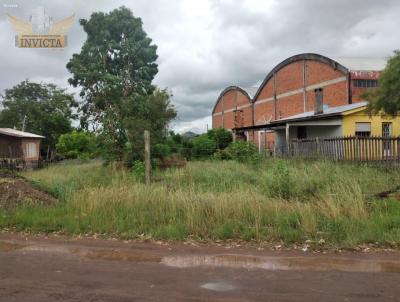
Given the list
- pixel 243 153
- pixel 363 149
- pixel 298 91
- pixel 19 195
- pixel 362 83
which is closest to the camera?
pixel 19 195

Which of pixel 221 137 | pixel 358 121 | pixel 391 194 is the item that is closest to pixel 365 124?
pixel 358 121

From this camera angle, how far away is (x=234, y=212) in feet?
28.9

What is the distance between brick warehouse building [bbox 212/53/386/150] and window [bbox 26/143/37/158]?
656 inches

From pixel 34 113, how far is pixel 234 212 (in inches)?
1992

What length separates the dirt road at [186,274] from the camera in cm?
511

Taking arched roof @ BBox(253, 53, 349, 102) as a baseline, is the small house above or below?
below

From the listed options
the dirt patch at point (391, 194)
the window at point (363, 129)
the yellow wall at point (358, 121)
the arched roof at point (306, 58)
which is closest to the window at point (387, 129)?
the yellow wall at point (358, 121)

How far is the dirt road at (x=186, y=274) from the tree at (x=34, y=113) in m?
48.8

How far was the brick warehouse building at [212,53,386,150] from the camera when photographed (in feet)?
137

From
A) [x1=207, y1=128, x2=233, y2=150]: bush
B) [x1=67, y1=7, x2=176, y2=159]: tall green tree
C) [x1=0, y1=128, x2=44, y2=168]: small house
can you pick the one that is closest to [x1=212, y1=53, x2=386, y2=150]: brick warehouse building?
[x1=207, y1=128, x2=233, y2=150]: bush

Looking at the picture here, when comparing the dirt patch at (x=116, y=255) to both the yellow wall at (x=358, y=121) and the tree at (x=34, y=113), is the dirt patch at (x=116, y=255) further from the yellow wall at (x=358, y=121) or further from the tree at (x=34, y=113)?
the tree at (x=34, y=113)

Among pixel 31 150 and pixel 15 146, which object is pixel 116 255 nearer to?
pixel 15 146

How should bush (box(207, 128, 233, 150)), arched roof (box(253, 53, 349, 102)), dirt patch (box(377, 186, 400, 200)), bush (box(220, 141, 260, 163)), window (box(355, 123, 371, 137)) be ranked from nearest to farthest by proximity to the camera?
dirt patch (box(377, 186, 400, 200)) → bush (box(220, 141, 260, 163)) → window (box(355, 123, 371, 137)) → arched roof (box(253, 53, 349, 102)) → bush (box(207, 128, 233, 150))

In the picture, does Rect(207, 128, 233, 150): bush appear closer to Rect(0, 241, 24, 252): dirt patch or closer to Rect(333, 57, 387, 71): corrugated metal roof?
Rect(333, 57, 387, 71): corrugated metal roof
